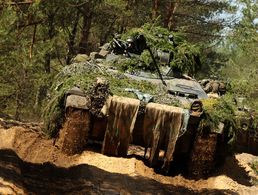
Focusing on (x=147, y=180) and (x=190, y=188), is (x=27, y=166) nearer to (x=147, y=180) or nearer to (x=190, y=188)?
(x=147, y=180)

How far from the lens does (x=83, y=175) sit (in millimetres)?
8164

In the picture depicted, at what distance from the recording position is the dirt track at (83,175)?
23.6ft

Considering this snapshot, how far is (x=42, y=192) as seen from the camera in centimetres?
667

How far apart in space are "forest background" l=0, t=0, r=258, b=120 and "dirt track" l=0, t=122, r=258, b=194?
374 centimetres

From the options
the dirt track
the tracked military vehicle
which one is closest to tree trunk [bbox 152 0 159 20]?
the dirt track

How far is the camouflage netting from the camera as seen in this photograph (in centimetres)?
905

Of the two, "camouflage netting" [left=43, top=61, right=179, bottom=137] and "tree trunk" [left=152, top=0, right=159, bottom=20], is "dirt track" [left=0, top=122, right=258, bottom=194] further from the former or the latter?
"tree trunk" [left=152, top=0, right=159, bottom=20]

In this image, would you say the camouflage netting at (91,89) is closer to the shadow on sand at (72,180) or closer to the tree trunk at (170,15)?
the shadow on sand at (72,180)

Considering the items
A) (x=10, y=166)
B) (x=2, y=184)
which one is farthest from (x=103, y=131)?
(x=2, y=184)

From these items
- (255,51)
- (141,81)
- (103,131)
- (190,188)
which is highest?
(255,51)

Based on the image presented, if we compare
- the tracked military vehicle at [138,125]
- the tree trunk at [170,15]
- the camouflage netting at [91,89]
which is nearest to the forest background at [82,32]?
the tree trunk at [170,15]

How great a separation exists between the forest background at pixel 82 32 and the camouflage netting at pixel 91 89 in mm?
2500

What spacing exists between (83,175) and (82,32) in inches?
636

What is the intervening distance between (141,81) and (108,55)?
2072mm
